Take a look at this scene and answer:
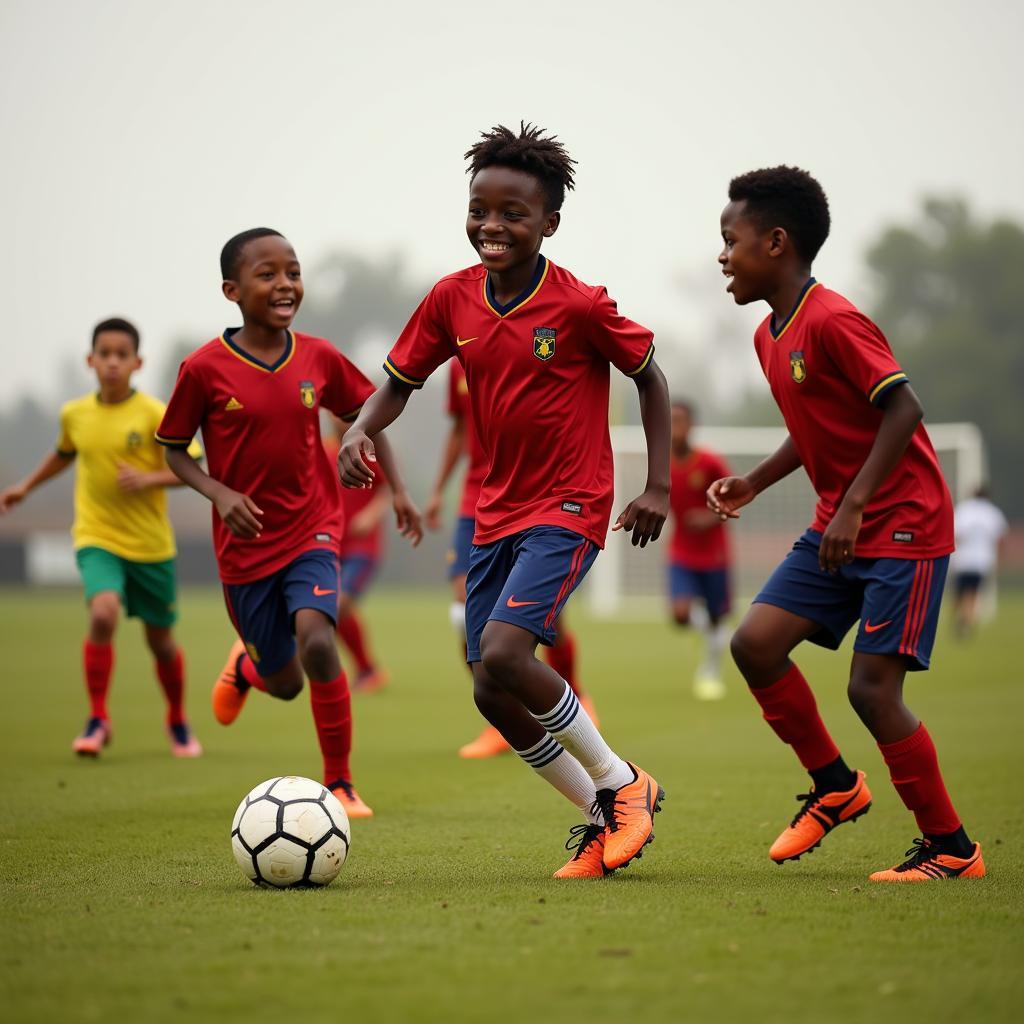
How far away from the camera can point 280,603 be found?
643 cm

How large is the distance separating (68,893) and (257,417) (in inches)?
92.3

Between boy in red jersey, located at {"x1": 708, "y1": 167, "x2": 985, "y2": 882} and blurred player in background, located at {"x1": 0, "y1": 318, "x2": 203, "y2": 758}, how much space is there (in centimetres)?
430

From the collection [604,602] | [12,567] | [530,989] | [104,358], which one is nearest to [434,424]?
[12,567]

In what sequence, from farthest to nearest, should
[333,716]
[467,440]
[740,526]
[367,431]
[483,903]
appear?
[740,526] < [467,440] < [333,716] < [367,431] < [483,903]

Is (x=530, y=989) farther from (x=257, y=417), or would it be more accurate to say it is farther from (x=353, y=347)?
(x=353, y=347)

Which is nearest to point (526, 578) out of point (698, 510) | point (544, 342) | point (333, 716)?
point (544, 342)

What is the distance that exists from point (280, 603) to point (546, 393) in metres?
2.05

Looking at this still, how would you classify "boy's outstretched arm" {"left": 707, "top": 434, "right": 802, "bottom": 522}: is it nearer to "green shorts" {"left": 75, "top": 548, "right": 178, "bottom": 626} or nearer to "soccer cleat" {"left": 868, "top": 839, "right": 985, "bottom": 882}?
"soccer cleat" {"left": 868, "top": 839, "right": 985, "bottom": 882}

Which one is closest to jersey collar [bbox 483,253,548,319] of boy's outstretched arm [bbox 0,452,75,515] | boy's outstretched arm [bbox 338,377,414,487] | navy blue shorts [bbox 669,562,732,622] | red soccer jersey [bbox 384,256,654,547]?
red soccer jersey [bbox 384,256,654,547]

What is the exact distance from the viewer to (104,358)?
27.4 feet

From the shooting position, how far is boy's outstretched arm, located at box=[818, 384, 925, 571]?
458 centimetres

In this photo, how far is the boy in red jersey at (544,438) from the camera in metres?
4.83

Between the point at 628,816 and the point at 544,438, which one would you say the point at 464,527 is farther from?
the point at 628,816

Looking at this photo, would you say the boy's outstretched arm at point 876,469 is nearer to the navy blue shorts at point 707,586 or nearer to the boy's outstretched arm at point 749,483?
the boy's outstretched arm at point 749,483
